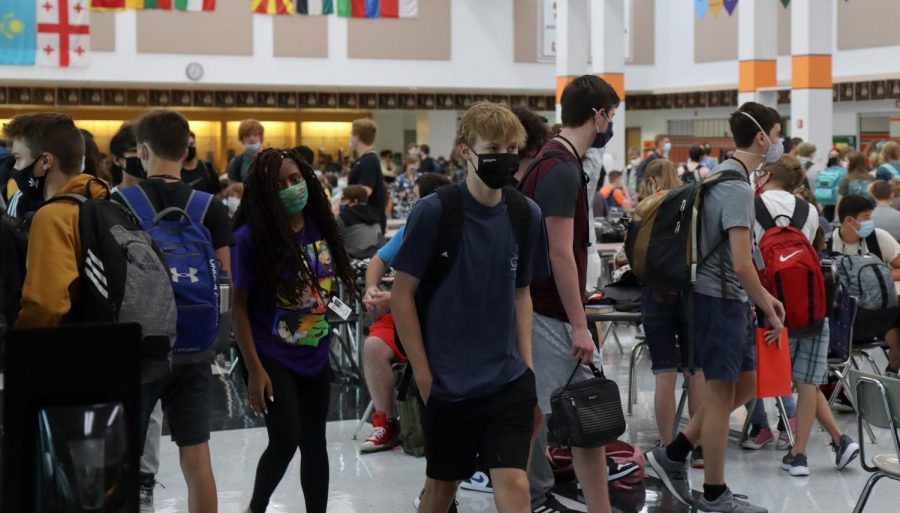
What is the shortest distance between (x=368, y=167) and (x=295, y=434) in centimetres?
453

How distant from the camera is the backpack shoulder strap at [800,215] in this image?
562cm

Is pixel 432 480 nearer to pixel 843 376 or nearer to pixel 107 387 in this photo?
pixel 107 387

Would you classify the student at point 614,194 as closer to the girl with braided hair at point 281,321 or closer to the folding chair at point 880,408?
the folding chair at point 880,408

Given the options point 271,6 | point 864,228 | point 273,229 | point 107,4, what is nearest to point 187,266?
point 273,229

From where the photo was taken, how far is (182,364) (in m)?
3.46

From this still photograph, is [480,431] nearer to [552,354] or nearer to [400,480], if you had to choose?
[552,354]

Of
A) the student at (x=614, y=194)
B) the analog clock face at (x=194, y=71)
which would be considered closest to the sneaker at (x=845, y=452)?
the student at (x=614, y=194)

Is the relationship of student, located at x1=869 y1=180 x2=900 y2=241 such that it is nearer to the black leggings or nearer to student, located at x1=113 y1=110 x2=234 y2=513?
the black leggings

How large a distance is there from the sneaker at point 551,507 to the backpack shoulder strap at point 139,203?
195cm

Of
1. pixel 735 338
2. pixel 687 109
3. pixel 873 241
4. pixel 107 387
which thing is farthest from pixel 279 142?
pixel 107 387

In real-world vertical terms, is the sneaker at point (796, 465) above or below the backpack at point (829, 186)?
below

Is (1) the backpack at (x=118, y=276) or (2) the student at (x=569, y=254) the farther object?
(2) the student at (x=569, y=254)

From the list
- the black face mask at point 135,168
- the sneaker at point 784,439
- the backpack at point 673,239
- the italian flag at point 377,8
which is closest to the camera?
the black face mask at point 135,168

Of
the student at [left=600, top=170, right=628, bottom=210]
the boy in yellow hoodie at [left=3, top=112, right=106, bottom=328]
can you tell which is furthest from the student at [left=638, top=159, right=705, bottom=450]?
the student at [left=600, top=170, right=628, bottom=210]
